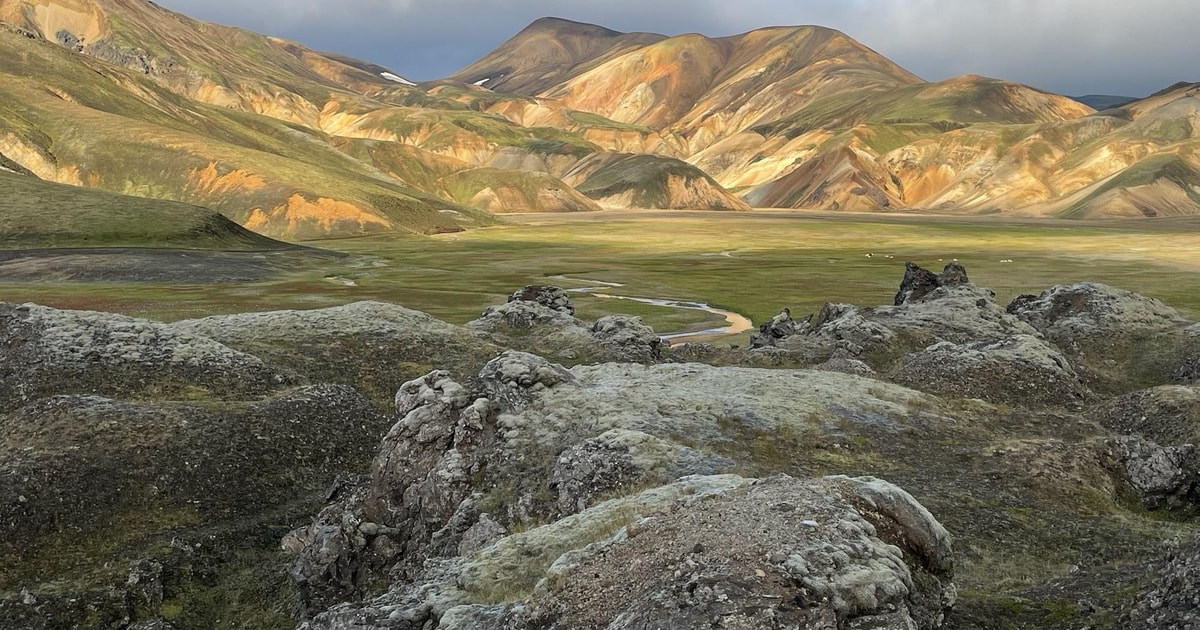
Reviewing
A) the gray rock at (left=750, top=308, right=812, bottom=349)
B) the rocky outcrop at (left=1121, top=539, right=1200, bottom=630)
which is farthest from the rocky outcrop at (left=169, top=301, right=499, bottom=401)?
the rocky outcrop at (left=1121, top=539, right=1200, bottom=630)

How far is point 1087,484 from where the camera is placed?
94.4 feet

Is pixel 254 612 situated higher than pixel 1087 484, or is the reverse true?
pixel 1087 484

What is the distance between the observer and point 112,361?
3866 centimetres

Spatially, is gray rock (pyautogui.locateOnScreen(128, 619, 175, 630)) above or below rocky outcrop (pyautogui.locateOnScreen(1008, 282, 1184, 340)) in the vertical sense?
below

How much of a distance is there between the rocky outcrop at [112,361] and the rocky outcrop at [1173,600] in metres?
35.7

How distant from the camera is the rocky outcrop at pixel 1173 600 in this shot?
15758 mm

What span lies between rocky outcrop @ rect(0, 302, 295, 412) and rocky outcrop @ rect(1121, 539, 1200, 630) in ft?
117

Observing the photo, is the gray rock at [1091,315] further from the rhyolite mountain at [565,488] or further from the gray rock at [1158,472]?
the gray rock at [1158,472]

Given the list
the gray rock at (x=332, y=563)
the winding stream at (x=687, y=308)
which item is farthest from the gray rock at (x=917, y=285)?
the gray rock at (x=332, y=563)

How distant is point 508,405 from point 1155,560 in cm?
1984

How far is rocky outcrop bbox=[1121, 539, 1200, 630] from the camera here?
15.8 meters

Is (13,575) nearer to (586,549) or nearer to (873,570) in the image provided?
(586,549)

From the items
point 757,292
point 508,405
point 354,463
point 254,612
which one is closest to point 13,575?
point 254,612

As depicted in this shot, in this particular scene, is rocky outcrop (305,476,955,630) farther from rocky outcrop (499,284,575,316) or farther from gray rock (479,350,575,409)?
rocky outcrop (499,284,575,316)
